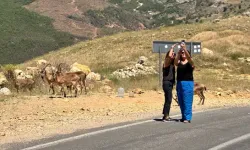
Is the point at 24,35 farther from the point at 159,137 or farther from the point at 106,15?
the point at 159,137

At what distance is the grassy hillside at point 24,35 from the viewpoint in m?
66.2

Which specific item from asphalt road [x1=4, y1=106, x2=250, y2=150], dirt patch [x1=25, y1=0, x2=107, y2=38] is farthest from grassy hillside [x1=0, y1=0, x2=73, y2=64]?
asphalt road [x1=4, y1=106, x2=250, y2=150]

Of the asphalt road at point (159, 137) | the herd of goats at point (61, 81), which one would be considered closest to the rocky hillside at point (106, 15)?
the herd of goats at point (61, 81)

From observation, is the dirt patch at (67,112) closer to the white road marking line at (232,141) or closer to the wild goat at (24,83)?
the wild goat at (24,83)

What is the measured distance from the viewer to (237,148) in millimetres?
8883

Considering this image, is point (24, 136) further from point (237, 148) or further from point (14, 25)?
point (14, 25)

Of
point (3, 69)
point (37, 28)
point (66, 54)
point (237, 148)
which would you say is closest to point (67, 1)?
point (37, 28)

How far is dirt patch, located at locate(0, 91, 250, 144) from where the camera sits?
11.1 m

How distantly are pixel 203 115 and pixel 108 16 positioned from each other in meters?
97.7

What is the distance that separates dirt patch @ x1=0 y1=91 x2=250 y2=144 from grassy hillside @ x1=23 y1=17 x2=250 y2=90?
5711mm

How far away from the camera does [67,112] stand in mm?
14258

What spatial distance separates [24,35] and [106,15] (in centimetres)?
3627

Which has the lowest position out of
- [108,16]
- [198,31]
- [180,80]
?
[180,80]

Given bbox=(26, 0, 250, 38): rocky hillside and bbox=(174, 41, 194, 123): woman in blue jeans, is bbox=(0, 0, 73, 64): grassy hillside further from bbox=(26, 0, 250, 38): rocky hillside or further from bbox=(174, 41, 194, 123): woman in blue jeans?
bbox=(174, 41, 194, 123): woman in blue jeans
